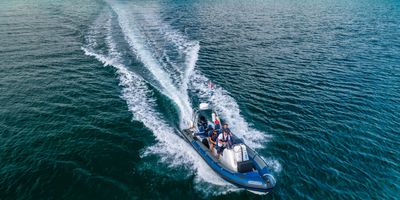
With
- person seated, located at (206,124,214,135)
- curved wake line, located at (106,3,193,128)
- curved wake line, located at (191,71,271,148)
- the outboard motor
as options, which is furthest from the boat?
curved wake line, located at (106,3,193,128)

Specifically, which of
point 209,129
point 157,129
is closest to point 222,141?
point 209,129

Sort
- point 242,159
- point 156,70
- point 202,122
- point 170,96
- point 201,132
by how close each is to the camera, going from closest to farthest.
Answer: point 242,159
point 201,132
point 202,122
point 170,96
point 156,70

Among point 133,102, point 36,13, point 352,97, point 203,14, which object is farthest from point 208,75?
point 36,13

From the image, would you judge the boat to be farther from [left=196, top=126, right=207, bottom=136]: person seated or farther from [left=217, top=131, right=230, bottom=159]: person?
[left=196, top=126, right=207, bottom=136]: person seated

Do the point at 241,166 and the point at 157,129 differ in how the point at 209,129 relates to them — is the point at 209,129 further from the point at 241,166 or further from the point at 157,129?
the point at 241,166

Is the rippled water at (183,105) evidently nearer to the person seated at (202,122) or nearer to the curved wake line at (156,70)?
the curved wake line at (156,70)

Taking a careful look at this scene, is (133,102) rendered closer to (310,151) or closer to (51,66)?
(51,66)
